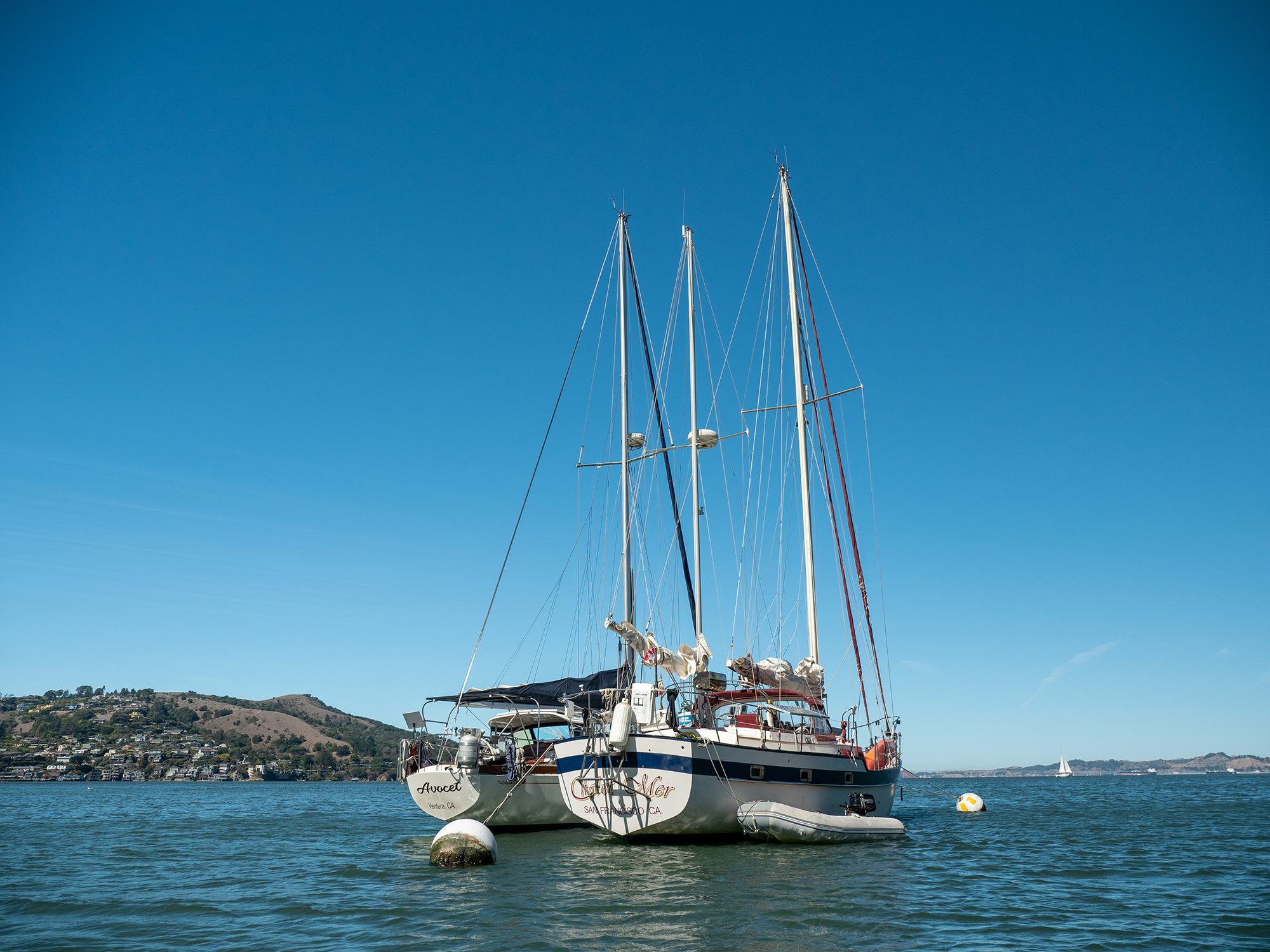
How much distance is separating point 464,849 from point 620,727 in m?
4.58

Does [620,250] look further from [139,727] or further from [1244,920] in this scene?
[139,727]

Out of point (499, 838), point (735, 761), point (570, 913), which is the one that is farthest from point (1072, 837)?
point (570, 913)

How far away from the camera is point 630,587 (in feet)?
94.9

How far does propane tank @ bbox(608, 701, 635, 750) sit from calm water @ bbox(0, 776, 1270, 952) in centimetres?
268

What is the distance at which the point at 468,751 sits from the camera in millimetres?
24656

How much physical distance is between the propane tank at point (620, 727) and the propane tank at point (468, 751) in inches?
237

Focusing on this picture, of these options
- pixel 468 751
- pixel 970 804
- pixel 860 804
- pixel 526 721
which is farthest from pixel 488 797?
pixel 970 804

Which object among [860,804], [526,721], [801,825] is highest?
[526,721]

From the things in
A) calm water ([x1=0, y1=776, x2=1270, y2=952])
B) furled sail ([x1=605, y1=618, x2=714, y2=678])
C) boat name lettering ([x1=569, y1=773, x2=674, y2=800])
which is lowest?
calm water ([x1=0, y1=776, x2=1270, y2=952])

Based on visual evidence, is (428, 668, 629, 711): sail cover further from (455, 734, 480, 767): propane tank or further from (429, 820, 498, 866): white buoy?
(429, 820, 498, 866): white buoy

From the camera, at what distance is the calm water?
12.0m

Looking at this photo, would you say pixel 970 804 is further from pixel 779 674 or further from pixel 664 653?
pixel 664 653

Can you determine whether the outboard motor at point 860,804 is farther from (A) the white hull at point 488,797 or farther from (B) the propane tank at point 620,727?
(A) the white hull at point 488,797

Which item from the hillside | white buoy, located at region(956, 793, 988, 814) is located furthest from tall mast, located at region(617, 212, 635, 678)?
the hillside
